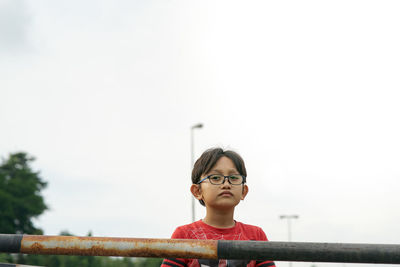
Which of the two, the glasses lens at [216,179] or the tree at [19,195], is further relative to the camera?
the tree at [19,195]

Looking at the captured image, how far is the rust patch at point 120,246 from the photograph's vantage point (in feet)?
5.11

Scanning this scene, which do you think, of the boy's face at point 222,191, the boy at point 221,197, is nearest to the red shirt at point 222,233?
the boy at point 221,197

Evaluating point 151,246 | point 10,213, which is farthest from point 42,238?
point 10,213

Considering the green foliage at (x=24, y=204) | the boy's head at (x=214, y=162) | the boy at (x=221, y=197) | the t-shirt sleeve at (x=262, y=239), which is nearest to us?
the t-shirt sleeve at (x=262, y=239)

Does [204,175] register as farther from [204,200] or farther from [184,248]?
[184,248]

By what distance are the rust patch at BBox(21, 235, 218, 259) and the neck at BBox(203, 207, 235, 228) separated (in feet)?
3.94

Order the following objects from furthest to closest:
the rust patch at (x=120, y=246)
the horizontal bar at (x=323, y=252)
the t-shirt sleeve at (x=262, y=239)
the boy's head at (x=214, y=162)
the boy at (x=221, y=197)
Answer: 1. the boy's head at (x=214, y=162)
2. the boy at (x=221, y=197)
3. the t-shirt sleeve at (x=262, y=239)
4. the rust patch at (x=120, y=246)
5. the horizontal bar at (x=323, y=252)

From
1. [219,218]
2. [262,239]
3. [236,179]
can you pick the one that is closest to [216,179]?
[236,179]

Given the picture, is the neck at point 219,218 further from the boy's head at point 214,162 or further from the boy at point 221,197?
the boy's head at point 214,162

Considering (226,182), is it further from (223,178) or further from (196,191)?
(196,191)

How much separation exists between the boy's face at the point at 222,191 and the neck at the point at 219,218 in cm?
3

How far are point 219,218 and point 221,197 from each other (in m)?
0.12

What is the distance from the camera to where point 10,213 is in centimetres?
3916

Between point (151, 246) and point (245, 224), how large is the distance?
1374mm
